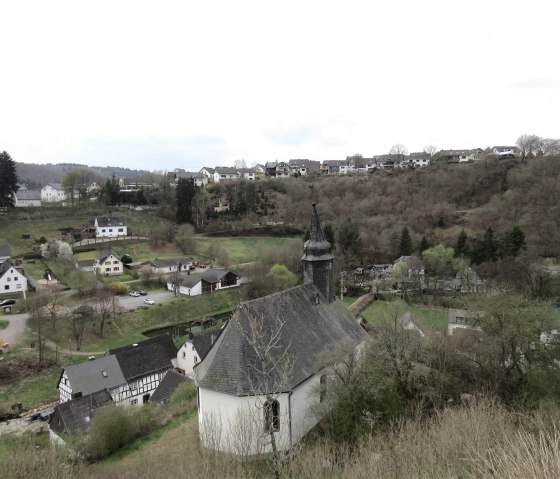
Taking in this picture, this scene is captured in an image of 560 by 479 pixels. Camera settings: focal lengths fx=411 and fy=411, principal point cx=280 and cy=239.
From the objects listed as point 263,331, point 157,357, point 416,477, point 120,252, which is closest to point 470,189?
point 120,252

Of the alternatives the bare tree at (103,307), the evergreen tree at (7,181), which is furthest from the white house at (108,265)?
the evergreen tree at (7,181)

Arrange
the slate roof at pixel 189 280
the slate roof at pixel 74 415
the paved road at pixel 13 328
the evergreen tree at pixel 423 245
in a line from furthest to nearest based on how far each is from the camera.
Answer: the evergreen tree at pixel 423 245
the slate roof at pixel 189 280
the paved road at pixel 13 328
the slate roof at pixel 74 415

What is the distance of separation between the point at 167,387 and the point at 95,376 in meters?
5.23

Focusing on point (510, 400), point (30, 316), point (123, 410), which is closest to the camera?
point (510, 400)

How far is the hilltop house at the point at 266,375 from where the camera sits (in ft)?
50.0

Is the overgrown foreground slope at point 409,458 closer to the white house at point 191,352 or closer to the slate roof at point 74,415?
the slate roof at point 74,415

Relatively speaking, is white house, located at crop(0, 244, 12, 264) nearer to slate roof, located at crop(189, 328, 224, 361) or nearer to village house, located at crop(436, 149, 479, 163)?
slate roof, located at crop(189, 328, 224, 361)

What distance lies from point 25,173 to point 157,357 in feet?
613

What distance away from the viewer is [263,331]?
1731 centimetres

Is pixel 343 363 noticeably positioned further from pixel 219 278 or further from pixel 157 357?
pixel 219 278

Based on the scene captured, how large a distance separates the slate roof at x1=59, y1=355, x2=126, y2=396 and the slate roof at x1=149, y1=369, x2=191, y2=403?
3004 mm

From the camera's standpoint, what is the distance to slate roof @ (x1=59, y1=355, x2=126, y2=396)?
90.4 feet

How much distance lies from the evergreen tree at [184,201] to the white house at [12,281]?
35210mm

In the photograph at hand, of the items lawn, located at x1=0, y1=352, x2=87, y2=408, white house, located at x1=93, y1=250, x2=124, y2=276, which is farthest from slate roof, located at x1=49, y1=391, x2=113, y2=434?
white house, located at x1=93, y1=250, x2=124, y2=276
